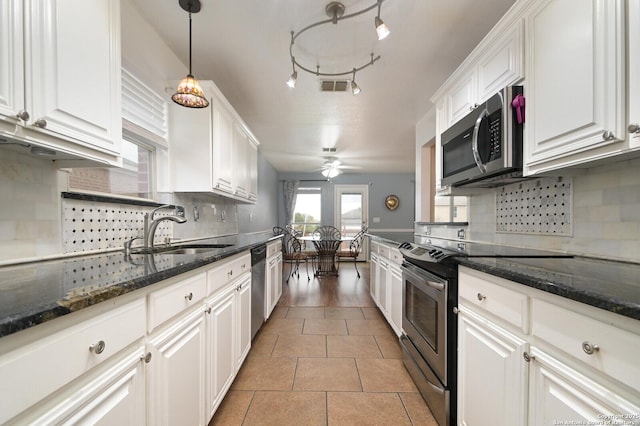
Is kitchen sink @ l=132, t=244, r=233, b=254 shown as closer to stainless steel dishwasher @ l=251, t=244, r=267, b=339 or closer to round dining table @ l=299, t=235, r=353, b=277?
stainless steel dishwasher @ l=251, t=244, r=267, b=339

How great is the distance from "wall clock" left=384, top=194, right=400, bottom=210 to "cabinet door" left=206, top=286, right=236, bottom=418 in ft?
19.4

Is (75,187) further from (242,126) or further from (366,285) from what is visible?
(366,285)

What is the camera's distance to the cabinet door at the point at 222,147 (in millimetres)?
2078

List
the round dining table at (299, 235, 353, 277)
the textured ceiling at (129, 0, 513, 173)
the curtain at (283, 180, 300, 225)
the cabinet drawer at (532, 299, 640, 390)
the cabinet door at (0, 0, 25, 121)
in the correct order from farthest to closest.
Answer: the curtain at (283, 180, 300, 225) < the round dining table at (299, 235, 353, 277) < the textured ceiling at (129, 0, 513, 173) < the cabinet door at (0, 0, 25, 121) < the cabinet drawer at (532, 299, 640, 390)

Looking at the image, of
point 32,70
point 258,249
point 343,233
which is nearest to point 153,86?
point 32,70

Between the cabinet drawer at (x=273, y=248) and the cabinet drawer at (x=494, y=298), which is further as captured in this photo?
the cabinet drawer at (x=273, y=248)

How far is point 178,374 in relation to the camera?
1.03 meters

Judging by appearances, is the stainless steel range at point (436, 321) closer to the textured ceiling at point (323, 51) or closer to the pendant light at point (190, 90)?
the textured ceiling at point (323, 51)

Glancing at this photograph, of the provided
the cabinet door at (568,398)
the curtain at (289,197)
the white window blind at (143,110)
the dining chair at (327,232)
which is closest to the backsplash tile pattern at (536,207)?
the cabinet door at (568,398)

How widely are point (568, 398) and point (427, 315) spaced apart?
0.87 meters

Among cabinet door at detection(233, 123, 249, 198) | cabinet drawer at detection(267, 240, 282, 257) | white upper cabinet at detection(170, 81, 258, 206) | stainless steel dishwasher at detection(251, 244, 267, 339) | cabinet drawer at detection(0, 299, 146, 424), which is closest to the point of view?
cabinet drawer at detection(0, 299, 146, 424)

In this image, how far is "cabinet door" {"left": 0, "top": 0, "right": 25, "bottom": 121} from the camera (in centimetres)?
74

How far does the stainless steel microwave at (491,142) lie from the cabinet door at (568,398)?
0.97 m

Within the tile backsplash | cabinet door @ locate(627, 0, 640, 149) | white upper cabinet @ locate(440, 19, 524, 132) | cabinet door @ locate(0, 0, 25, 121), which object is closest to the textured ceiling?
white upper cabinet @ locate(440, 19, 524, 132)
